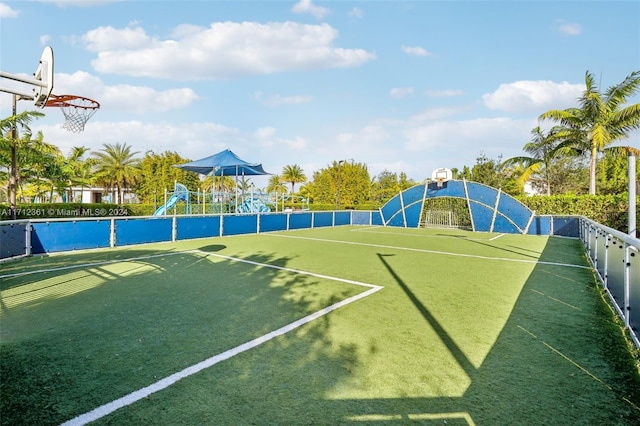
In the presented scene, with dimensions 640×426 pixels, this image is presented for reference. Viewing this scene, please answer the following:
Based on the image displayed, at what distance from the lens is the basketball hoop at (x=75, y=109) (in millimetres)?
11383

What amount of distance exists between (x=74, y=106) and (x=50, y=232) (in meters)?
4.47

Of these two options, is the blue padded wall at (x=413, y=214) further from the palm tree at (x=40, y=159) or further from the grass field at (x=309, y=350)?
the palm tree at (x=40, y=159)

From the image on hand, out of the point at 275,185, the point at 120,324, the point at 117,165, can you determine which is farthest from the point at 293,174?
the point at 120,324

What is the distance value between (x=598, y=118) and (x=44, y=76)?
1060 inches

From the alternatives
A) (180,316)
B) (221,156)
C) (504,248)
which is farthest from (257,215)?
(180,316)

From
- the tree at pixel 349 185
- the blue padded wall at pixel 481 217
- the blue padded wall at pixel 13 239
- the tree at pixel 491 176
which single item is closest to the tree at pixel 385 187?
the tree at pixel 349 185

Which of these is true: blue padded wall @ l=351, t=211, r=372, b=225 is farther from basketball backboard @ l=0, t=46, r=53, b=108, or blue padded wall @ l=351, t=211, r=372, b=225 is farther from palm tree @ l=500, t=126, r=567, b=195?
basketball backboard @ l=0, t=46, r=53, b=108

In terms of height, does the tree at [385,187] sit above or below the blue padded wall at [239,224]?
above

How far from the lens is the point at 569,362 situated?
12.0ft

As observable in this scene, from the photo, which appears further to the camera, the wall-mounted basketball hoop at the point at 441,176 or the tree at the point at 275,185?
the tree at the point at 275,185

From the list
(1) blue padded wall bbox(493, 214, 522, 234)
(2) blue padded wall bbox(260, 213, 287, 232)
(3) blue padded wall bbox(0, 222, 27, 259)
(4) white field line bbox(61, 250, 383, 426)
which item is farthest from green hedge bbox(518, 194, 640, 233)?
(3) blue padded wall bbox(0, 222, 27, 259)

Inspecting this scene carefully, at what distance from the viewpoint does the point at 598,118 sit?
20.7 meters

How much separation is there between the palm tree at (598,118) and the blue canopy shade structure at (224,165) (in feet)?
63.7

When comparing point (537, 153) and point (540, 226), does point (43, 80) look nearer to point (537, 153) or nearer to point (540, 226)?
point (540, 226)
